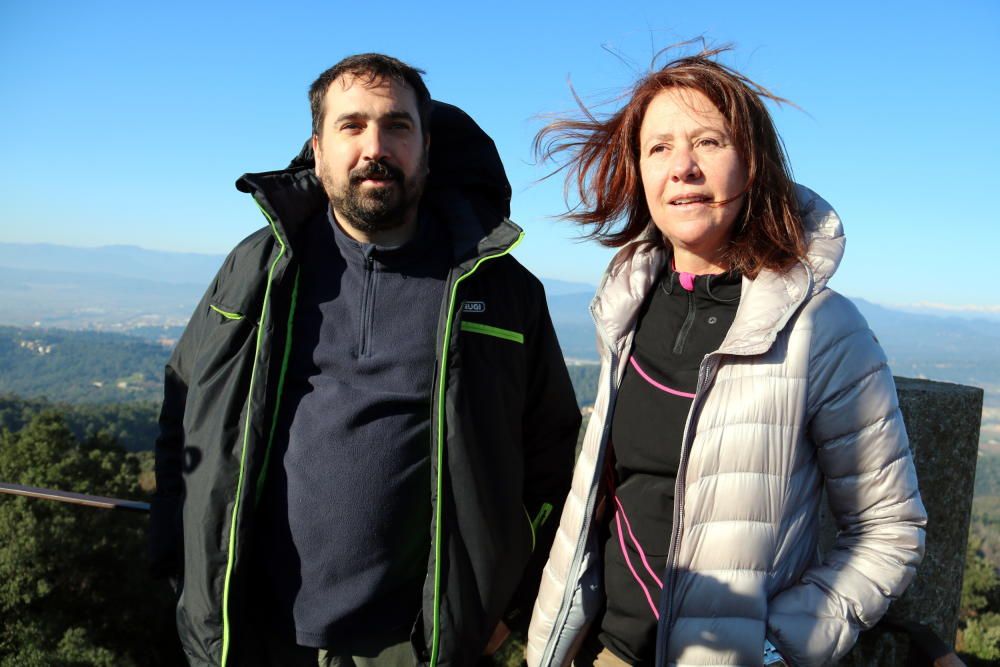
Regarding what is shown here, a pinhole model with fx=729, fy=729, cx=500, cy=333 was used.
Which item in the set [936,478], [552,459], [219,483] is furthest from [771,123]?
[219,483]

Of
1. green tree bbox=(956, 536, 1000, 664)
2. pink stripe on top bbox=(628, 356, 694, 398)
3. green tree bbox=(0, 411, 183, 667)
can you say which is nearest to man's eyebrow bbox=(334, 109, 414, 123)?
pink stripe on top bbox=(628, 356, 694, 398)

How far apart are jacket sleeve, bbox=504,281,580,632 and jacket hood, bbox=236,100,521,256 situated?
1.11 feet

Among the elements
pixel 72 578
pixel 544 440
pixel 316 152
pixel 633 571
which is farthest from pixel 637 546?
pixel 72 578

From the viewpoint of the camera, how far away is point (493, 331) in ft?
8.51

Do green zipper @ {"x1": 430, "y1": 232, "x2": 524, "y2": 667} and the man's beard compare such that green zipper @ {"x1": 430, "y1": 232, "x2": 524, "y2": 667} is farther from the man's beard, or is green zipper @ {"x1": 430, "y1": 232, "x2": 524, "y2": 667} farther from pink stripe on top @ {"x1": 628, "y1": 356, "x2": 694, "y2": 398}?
pink stripe on top @ {"x1": 628, "y1": 356, "x2": 694, "y2": 398}

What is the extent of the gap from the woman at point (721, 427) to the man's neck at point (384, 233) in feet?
2.48

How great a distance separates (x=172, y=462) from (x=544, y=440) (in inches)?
55.8

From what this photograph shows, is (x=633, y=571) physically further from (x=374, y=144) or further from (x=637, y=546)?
(x=374, y=144)

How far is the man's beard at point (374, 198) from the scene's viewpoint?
2635 mm

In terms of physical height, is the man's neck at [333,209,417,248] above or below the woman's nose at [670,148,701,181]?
below

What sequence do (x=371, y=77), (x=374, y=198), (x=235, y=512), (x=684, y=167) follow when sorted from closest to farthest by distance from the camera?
(x=684, y=167)
(x=235, y=512)
(x=374, y=198)
(x=371, y=77)

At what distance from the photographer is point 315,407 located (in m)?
2.49

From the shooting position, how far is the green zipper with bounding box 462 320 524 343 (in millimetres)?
2539

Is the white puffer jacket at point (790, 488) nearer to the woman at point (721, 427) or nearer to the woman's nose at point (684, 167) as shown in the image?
the woman at point (721, 427)
